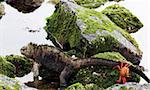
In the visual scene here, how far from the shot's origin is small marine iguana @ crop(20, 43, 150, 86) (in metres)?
2.73

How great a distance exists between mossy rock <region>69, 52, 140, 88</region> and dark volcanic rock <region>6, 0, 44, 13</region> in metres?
0.47

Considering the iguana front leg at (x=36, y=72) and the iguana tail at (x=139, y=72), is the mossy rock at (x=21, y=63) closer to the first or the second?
the iguana front leg at (x=36, y=72)

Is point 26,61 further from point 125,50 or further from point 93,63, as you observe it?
point 125,50

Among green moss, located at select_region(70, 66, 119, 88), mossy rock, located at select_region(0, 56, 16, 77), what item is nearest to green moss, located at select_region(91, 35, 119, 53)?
green moss, located at select_region(70, 66, 119, 88)

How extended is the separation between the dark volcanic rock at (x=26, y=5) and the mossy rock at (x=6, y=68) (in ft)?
1.16

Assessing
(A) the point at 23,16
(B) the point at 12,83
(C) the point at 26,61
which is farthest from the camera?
(A) the point at 23,16

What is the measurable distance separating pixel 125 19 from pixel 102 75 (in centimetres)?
42

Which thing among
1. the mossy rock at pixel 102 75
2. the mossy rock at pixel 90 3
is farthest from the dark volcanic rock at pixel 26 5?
the mossy rock at pixel 102 75

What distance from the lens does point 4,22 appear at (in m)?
2.83

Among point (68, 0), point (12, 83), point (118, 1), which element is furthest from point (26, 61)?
point (118, 1)

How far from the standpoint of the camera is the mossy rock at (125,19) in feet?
9.71

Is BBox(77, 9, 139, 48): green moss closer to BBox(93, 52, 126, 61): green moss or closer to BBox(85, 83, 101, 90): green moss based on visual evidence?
BBox(93, 52, 126, 61): green moss

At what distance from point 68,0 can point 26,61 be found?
0.43 metres

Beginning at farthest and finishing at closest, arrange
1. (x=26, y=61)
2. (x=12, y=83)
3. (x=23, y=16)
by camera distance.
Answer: (x=23, y=16) < (x=26, y=61) < (x=12, y=83)
